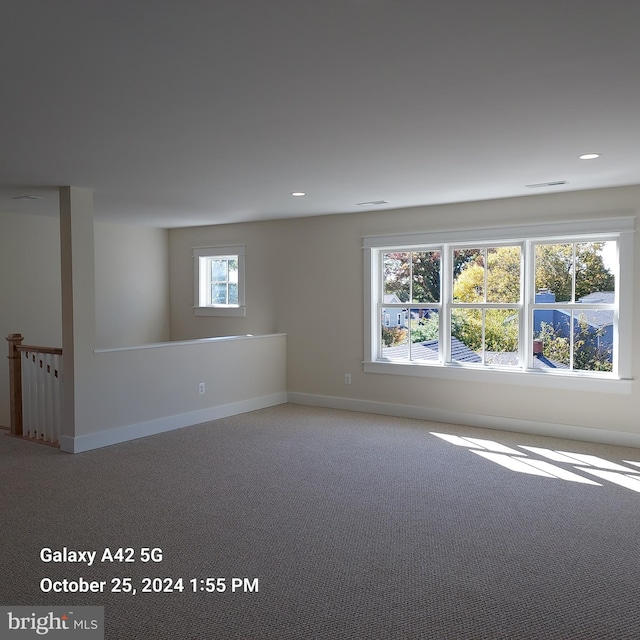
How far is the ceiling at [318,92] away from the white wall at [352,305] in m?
0.87

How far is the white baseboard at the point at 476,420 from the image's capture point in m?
5.32

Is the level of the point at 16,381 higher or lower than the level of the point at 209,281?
lower

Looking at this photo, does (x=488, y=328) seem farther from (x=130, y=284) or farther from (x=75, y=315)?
(x=130, y=284)

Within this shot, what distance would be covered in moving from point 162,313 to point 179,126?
17.8ft

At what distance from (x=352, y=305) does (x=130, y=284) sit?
3158 millimetres

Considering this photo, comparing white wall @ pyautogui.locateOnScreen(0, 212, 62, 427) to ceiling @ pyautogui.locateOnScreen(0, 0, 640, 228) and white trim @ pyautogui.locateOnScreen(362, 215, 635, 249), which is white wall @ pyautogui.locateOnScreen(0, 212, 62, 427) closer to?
ceiling @ pyautogui.locateOnScreen(0, 0, 640, 228)

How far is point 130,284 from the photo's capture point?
26.0ft

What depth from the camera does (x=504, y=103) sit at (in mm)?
2928

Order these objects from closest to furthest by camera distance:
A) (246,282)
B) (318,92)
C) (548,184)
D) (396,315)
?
(318,92) → (548,184) → (396,315) → (246,282)

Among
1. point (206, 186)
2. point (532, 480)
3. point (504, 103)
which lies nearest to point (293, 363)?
point (206, 186)

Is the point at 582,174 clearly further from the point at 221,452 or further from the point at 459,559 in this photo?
the point at 221,452

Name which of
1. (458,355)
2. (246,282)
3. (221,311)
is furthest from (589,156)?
(221,311)

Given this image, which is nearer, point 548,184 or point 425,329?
point 548,184

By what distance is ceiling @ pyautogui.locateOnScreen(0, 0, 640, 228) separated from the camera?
2.02m
